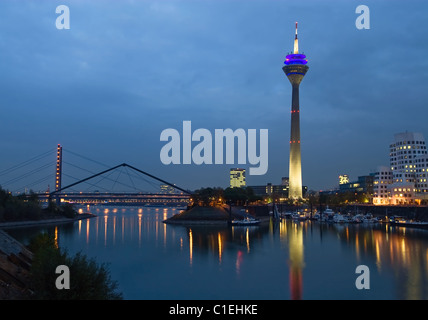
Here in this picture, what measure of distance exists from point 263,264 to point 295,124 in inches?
3169

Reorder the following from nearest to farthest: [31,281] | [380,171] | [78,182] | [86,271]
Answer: [86,271] < [31,281] < [380,171] < [78,182]

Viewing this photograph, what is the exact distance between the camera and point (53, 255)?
10953 millimetres

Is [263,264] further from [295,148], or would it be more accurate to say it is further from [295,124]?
[295,124]

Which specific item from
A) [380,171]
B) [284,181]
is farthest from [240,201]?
[284,181]

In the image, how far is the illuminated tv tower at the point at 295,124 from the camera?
331 ft

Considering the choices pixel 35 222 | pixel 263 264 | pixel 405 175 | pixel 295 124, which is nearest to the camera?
pixel 263 264

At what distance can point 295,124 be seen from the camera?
100625mm

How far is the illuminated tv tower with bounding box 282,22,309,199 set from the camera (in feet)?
331

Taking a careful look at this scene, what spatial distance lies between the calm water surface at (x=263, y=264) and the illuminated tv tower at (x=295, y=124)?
62582 mm

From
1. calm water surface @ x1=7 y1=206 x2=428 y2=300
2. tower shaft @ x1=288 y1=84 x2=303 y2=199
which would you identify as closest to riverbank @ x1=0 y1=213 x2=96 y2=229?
calm water surface @ x1=7 y1=206 x2=428 y2=300

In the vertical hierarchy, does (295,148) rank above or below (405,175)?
above

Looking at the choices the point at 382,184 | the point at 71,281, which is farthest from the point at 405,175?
the point at 71,281

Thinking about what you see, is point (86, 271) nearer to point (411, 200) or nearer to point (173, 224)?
point (173, 224)
